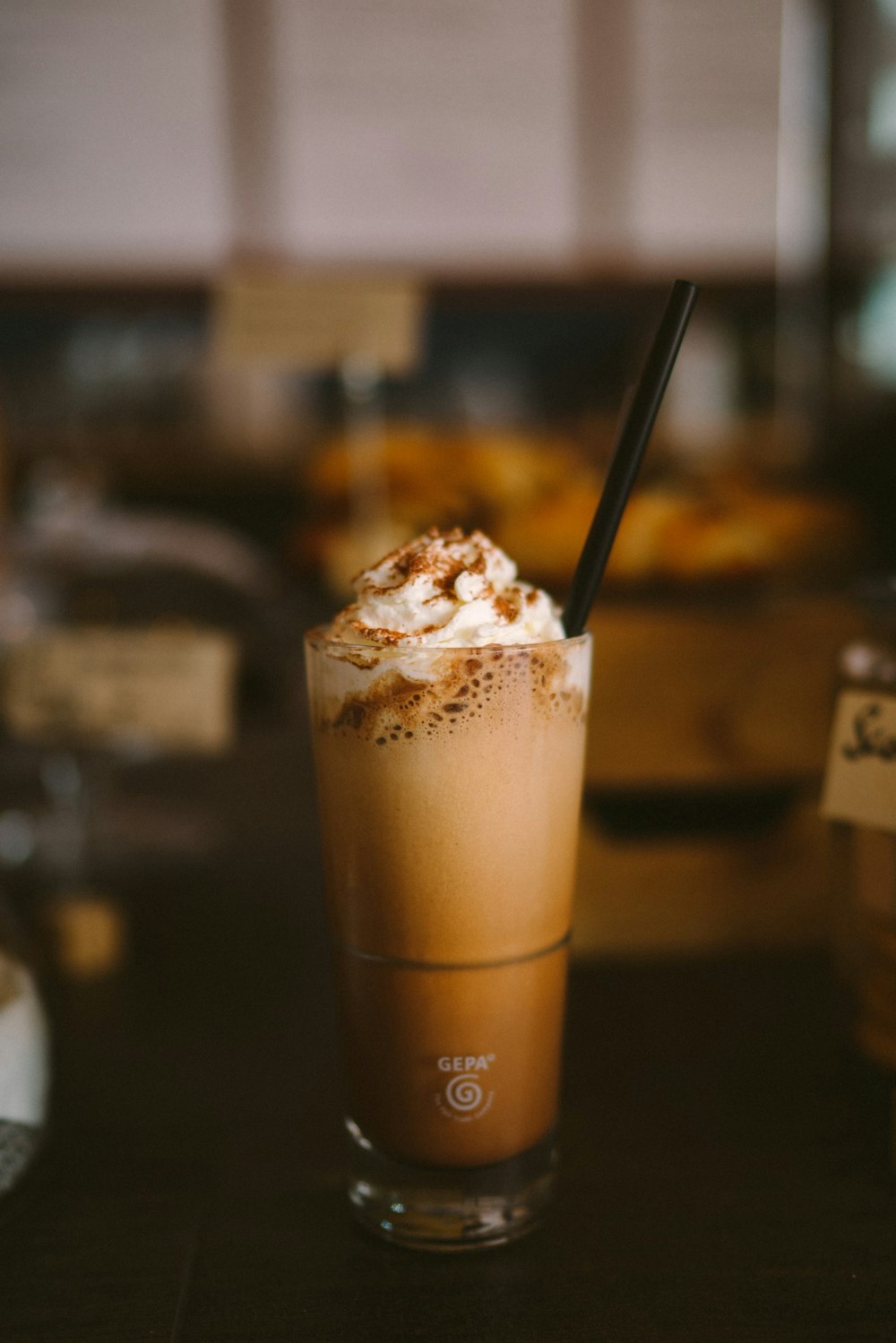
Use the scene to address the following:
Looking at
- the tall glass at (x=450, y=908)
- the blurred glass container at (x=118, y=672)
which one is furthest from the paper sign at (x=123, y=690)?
the tall glass at (x=450, y=908)

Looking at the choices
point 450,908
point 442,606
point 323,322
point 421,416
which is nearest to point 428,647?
point 442,606

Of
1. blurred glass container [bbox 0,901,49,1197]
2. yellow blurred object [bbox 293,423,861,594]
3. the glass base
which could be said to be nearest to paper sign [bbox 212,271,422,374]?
yellow blurred object [bbox 293,423,861,594]

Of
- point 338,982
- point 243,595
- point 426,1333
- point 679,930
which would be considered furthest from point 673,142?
point 426,1333

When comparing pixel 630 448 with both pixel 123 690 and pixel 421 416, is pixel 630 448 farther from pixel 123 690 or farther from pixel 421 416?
pixel 421 416

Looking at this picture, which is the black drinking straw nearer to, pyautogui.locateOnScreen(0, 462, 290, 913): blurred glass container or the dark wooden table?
the dark wooden table

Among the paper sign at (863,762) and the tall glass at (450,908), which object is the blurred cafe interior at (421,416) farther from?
the tall glass at (450,908)

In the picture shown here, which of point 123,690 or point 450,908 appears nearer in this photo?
point 450,908
